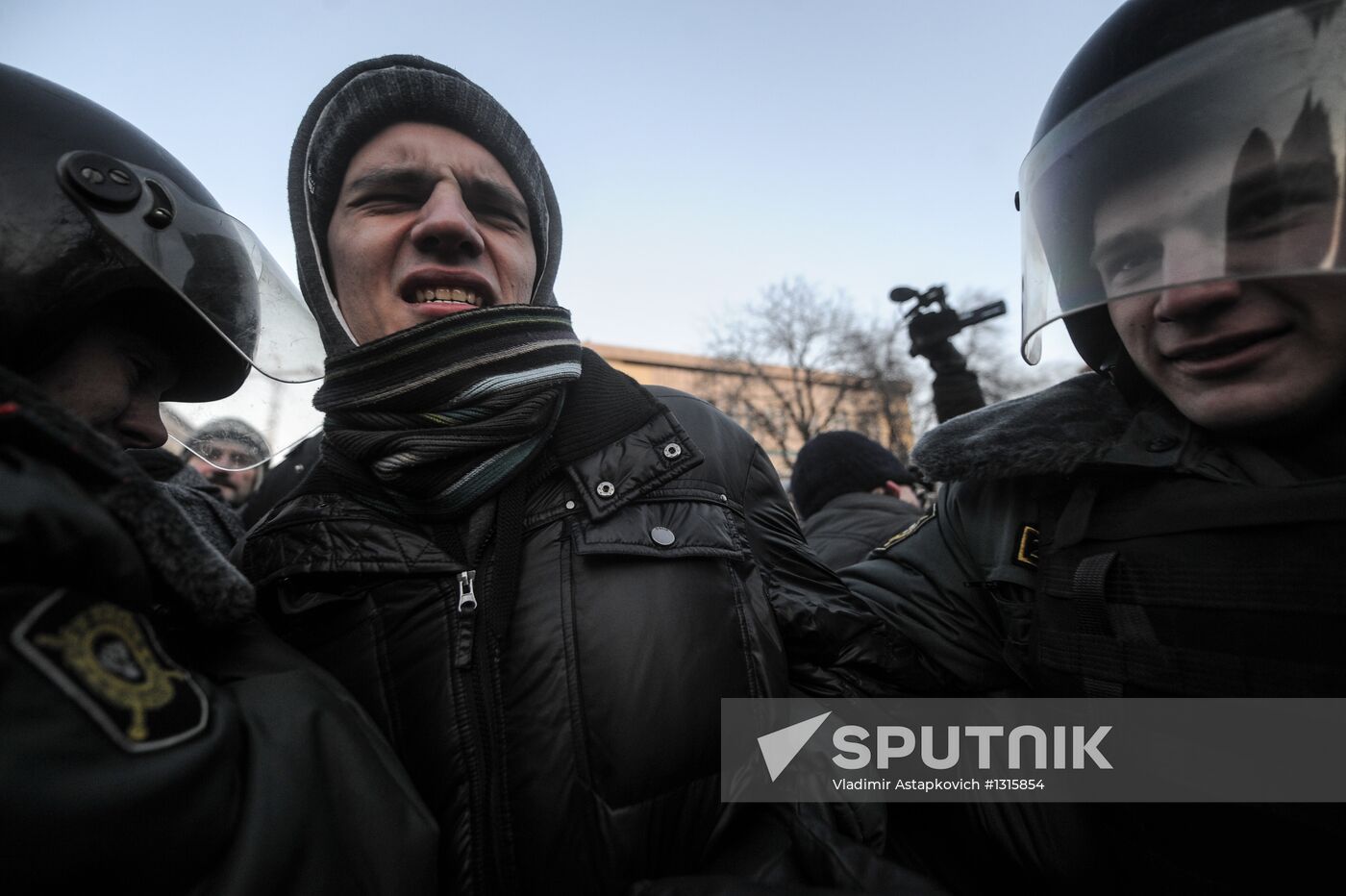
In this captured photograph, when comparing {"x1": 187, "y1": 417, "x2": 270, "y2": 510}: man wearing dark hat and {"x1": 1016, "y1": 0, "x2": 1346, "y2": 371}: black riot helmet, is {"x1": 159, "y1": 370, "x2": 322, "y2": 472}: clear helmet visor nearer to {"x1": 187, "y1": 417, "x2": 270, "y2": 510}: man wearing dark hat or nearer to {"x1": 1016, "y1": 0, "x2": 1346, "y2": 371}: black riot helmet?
{"x1": 187, "y1": 417, "x2": 270, "y2": 510}: man wearing dark hat

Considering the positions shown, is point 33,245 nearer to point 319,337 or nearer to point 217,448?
point 319,337

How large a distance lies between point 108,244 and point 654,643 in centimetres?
117

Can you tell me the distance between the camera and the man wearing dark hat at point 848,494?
344cm

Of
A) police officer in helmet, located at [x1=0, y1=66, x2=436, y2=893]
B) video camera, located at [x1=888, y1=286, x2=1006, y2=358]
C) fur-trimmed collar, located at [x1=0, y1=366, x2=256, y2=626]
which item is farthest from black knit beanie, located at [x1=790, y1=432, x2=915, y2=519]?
fur-trimmed collar, located at [x1=0, y1=366, x2=256, y2=626]

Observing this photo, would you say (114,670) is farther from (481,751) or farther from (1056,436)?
(1056,436)

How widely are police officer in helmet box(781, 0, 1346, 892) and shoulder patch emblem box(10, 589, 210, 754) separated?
112 centimetres

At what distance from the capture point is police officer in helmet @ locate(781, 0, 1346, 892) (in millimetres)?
923

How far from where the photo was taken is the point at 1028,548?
4.28ft

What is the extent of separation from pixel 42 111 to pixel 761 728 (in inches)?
67.7

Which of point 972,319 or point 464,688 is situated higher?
point 972,319

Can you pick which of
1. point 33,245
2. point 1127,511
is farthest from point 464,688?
point 1127,511

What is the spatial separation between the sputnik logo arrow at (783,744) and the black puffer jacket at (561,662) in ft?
0.30

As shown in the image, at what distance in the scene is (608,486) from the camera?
124cm

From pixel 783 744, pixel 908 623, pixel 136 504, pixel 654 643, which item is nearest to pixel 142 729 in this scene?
pixel 136 504
